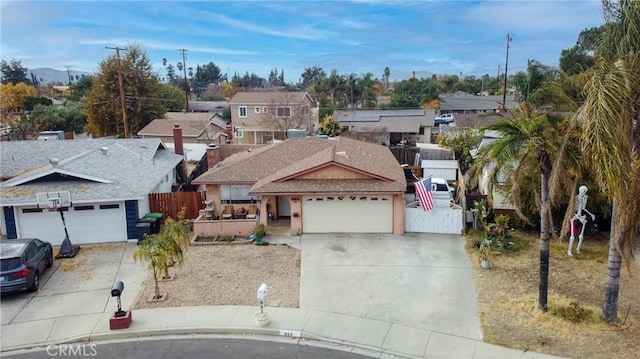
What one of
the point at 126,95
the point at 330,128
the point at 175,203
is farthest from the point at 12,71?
the point at 175,203

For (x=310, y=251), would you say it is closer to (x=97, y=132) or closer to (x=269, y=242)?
(x=269, y=242)

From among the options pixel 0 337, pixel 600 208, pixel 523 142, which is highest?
pixel 523 142

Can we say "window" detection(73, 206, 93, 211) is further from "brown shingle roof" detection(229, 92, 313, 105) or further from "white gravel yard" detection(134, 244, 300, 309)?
"brown shingle roof" detection(229, 92, 313, 105)

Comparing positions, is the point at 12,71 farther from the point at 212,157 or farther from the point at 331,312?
the point at 331,312

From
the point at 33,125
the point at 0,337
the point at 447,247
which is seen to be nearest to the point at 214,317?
the point at 0,337

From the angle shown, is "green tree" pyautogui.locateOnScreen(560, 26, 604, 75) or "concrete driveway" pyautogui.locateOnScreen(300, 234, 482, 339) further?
"concrete driveway" pyautogui.locateOnScreen(300, 234, 482, 339)

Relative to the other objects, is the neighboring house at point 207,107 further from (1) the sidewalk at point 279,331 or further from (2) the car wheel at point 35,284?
(1) the sidewalk at point 279,331

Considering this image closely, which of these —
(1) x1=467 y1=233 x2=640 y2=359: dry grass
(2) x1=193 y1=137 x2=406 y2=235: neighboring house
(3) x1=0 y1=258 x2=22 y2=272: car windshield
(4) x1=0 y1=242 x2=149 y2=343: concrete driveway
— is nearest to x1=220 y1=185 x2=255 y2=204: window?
(2) x1=193 y1=137 x2=406 y2=235: neighboring house
